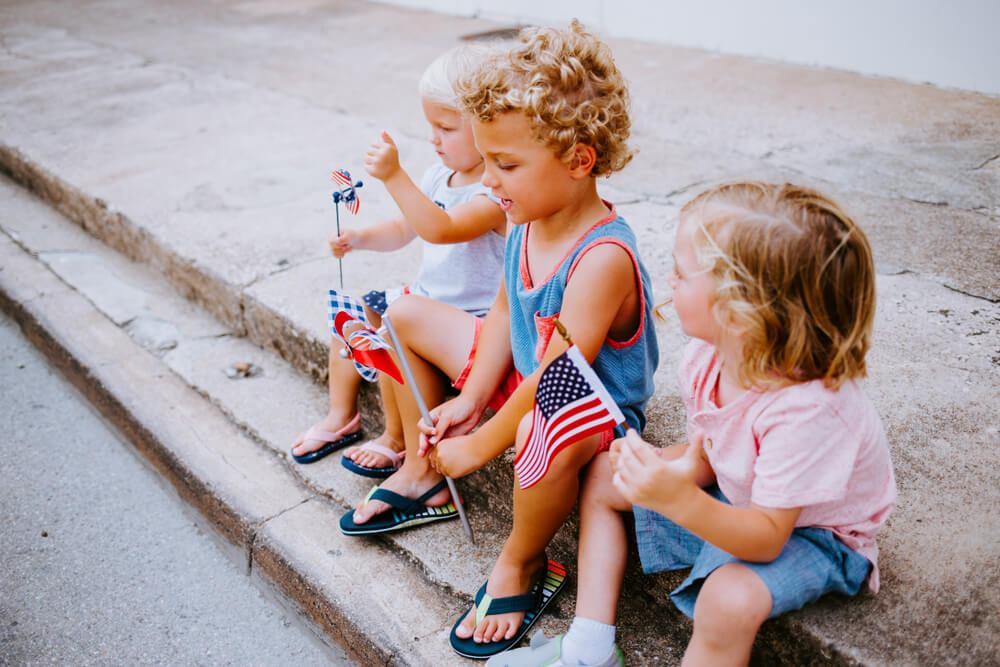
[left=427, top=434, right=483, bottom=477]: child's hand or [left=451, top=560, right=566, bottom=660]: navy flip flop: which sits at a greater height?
[left=427, top=434, right=483, bottom=477]: child's hand

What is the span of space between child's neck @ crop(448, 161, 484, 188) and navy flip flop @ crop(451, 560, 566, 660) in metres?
1.00

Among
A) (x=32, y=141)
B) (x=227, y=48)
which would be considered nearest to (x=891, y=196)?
(x=32, y=141)

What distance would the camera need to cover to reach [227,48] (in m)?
5.99

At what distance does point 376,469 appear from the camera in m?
2.11

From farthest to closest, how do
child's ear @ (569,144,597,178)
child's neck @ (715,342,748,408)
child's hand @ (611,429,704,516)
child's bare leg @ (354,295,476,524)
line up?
child's bare leg @ (354,295,476,524), child's ear @ (569,144,597,178), child's neck @ (715,342,748,408), child's hand @ (611,429,704,516)

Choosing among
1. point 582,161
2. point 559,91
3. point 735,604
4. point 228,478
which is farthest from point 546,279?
point 228,478

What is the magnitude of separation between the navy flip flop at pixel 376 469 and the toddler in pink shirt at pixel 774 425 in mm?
906

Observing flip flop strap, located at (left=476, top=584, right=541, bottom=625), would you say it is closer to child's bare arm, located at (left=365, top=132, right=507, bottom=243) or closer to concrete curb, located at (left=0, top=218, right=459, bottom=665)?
concrete curb, located at (left=0, top=218, right=459, bottom=665)

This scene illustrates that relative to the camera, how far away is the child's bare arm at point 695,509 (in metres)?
1.20

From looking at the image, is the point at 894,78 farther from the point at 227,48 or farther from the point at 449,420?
the point at 227,48

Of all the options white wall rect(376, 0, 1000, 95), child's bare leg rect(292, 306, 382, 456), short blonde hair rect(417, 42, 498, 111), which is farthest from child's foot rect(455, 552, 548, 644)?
white wall rect(376, 0, 1000, 95)

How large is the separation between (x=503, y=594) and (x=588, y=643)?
0.25 m

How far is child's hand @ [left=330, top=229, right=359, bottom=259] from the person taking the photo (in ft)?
7.02

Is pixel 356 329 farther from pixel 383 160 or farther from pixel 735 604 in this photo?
pixel 735 604
